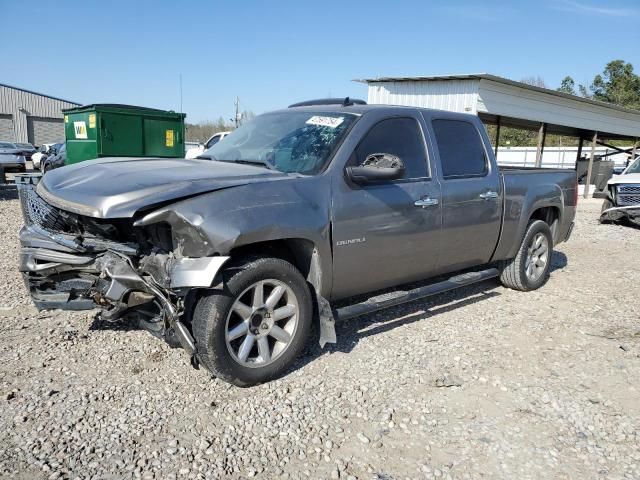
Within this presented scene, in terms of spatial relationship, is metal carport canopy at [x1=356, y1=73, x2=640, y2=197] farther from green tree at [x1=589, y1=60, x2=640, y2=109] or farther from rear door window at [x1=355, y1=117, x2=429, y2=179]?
green tree at [x1=589, y1=60, x2=640, y2=109]

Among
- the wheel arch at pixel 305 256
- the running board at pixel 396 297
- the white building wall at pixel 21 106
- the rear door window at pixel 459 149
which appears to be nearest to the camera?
the wheel arch at pixel 305 256

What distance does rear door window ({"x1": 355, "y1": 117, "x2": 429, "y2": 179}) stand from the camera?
4184 mm

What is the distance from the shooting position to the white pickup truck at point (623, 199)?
11789 millimetres

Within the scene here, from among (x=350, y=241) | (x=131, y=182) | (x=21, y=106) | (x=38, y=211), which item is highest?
(x=21, y=106)

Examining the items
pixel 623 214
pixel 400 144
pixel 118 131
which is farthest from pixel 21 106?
pixel 400 144

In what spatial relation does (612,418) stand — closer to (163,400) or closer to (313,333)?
(313,333)

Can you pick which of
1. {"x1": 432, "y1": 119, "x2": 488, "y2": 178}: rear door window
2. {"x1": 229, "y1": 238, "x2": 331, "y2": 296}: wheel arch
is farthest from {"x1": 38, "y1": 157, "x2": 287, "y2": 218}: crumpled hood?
{"x1": 432, "y1": 119, "x2": 488, "y2": 178}: rear door window

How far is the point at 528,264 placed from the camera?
20.0ft

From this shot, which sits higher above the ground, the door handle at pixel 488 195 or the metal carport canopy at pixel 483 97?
the metal carport canopy at pixel 483 97

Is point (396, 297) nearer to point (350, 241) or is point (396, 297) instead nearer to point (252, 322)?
point (350, 241)

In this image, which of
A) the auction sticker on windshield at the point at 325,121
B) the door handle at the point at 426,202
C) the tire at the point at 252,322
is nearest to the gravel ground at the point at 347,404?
the tire at the point at 252,322

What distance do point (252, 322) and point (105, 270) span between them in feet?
3.30

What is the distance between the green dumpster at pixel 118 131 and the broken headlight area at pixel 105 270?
31.1 ft

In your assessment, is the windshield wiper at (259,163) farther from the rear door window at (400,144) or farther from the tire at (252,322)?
the tire at (252,322)
